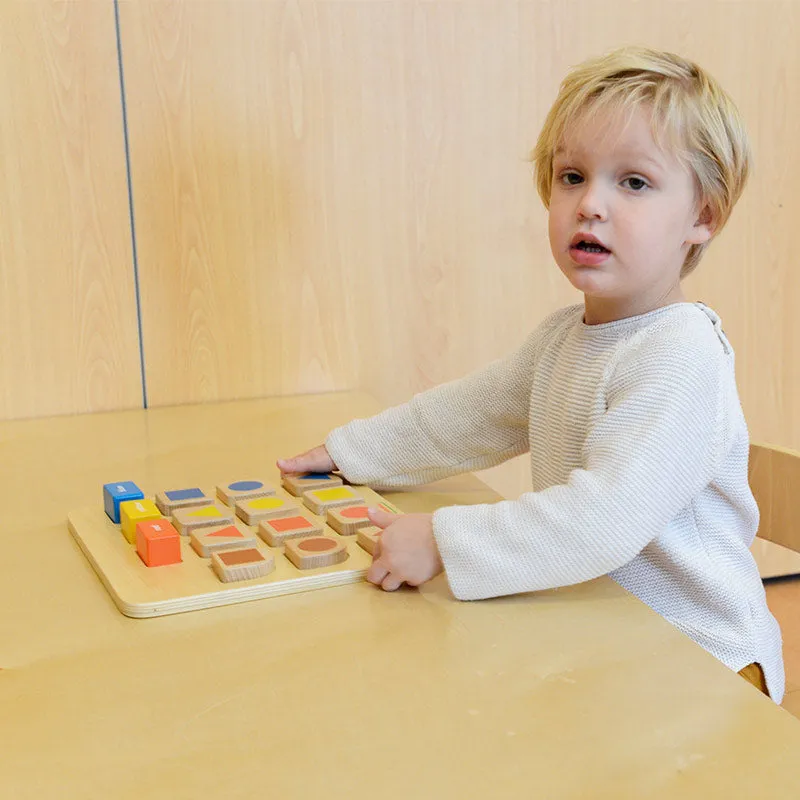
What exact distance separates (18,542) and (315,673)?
360 millimetres

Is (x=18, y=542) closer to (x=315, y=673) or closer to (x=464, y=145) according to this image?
(x=315, y=673)

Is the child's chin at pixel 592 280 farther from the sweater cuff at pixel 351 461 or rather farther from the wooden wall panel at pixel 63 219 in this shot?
the wooden wall panel at pixel 63 219

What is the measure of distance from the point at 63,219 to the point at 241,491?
555 mm

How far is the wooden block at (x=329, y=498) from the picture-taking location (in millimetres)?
892

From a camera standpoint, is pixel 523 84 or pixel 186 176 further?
pixel 523 84

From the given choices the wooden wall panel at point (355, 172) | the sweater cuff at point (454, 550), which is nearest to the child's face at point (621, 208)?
the sweater cuff at point (454, 550)

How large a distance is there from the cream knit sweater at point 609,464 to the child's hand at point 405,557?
0.01 meters

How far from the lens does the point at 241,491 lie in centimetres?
92

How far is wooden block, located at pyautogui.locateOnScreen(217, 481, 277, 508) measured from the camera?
0.90m

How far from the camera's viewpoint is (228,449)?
1.13 m

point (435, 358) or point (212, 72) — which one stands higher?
point (212, 72)

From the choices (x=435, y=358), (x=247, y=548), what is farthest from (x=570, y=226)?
(x=435, y=358)

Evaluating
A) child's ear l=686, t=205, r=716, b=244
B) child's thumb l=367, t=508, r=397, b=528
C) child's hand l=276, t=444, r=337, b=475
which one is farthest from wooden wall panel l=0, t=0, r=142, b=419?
child's ear l=686, t=205, r=716, b=244

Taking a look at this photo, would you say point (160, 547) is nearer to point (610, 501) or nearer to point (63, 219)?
point (610, 501)
